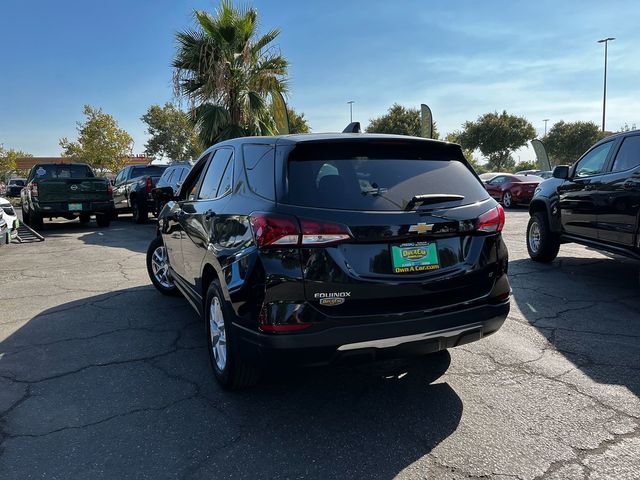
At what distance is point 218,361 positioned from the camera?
3354mm

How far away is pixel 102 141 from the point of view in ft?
145

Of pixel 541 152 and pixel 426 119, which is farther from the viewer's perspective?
pixel 541 152

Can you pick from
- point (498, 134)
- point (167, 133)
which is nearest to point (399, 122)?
point (498, 134)

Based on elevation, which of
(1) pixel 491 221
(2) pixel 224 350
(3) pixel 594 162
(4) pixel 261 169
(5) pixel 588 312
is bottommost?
(5) pixel 588 312

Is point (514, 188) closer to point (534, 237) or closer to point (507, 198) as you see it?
point (507, 198)

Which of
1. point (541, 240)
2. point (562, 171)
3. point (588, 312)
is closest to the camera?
point (588, 312)

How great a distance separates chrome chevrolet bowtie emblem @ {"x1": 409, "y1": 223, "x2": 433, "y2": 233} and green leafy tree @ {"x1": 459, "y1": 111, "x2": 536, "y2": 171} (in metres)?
49.2

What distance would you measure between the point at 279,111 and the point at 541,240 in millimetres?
10842

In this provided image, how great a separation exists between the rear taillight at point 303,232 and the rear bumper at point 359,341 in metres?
0.49

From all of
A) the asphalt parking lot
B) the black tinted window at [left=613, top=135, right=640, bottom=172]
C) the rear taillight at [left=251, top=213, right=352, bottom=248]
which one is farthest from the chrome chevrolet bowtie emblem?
the black tinted window at [left=613, top=135, right=640, bottom=172]

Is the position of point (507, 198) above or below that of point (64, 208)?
below

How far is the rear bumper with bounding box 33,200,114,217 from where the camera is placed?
12.4 m

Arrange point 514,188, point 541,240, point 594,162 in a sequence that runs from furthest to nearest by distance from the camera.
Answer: point 514,188
point 541,240
point 594,162

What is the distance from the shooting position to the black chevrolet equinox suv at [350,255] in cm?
260
